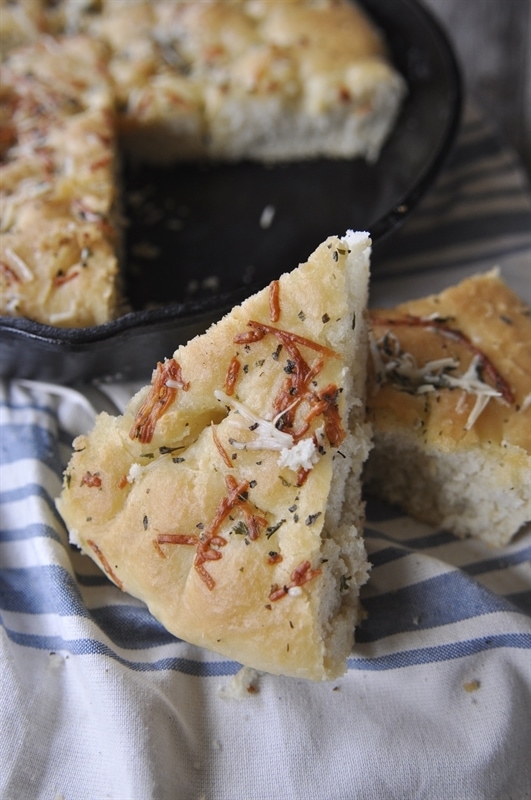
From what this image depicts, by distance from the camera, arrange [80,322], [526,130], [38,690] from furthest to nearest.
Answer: [526,130] → [80,322] → [38,690]

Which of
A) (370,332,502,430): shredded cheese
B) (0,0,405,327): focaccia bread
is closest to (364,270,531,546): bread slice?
(370,332,502,430): shredded cheese

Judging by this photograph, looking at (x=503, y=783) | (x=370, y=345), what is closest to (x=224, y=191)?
(x=370, y=345)

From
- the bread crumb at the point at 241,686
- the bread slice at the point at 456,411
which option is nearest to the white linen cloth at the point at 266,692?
the bread crumb at the point at 241,686

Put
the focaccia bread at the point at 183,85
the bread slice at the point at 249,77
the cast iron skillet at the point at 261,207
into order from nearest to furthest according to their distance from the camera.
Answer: the cast iron skillet at the point at 261,207, the focaccia bread at the point at 183,85, the bread slice at the point at 249,77

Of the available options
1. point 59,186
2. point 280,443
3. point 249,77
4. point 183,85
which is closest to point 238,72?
point 249,77

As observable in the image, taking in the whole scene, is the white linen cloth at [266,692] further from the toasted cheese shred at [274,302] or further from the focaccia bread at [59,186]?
the toasted cheese shred at [274,302]

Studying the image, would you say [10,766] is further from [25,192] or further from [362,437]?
[25,192]

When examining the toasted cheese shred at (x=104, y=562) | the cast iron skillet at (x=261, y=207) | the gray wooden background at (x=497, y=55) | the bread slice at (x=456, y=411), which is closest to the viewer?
the toasted cheese shred at (x=104, y=562)
